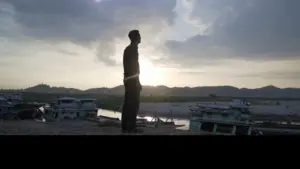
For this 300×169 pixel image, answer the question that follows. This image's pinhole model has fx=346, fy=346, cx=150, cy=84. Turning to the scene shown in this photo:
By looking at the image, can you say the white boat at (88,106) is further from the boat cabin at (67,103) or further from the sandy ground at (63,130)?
the sandy ground at (63,130)

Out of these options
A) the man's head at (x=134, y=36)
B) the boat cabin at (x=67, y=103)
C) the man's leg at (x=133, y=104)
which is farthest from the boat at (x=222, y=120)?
the man's head at (x=134, y=36)

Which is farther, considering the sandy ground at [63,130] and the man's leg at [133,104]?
the man's leg at [133,104]

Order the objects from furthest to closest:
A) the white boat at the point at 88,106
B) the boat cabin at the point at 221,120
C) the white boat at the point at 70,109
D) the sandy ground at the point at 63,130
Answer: the white boat at the point at 88,106, the white boat at the point at 70,109, the boat cabin at the point at 221,120, the sandy ground at the point at 63,130

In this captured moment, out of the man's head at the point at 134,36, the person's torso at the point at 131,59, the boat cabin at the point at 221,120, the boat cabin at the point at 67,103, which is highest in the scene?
the man's head at the point at 134,36

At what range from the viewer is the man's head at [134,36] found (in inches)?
353

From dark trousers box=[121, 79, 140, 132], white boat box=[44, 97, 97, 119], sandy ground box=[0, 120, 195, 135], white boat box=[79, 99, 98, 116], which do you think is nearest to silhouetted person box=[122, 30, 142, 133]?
dark trousers box=[121, 79, 140, 132]

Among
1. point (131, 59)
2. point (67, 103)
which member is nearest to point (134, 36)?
point (131, 59)

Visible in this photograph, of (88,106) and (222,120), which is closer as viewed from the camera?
(222,120)

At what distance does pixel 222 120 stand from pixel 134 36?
1090 cm

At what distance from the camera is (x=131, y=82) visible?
30.6 ft

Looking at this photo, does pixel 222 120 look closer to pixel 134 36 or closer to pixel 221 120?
pixel 221 120
